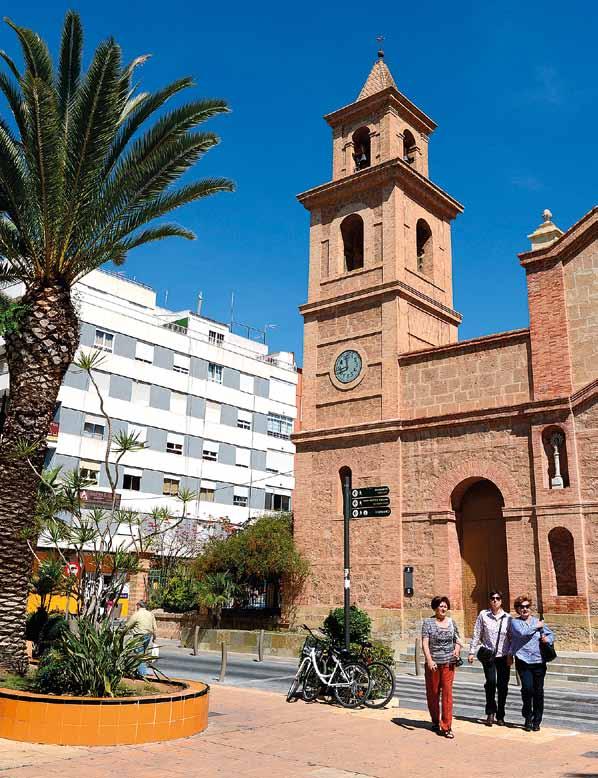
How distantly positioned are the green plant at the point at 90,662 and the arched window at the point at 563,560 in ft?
40.6

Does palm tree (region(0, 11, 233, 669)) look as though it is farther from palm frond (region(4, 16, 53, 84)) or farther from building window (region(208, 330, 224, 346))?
building window (region(208, 330, 224, 346))

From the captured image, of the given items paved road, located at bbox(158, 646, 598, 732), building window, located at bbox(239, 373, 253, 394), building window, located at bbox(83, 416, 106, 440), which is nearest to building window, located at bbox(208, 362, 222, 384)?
building window, located at bbox(239, 373, 253, 394)

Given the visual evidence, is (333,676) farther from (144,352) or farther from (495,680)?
(144,352)

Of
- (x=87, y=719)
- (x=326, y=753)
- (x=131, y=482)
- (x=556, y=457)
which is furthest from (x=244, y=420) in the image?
(x=326, y=753)

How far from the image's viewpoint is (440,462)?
20875 millimetres

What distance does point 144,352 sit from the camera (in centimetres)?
3941

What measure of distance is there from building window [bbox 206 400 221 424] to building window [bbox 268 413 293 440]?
433cm

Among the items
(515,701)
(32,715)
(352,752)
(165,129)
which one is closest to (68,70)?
(165,129)

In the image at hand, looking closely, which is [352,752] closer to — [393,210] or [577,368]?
[577,368]

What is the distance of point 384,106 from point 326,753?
21795mm

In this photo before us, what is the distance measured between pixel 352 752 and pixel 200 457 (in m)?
33.6

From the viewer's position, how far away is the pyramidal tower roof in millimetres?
25688

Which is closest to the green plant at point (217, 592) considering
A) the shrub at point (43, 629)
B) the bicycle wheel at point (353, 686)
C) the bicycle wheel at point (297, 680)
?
the shrub at point (43, 629)

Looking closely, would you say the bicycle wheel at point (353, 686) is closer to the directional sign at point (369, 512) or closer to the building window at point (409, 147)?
the directional sign at point (369, 512)
